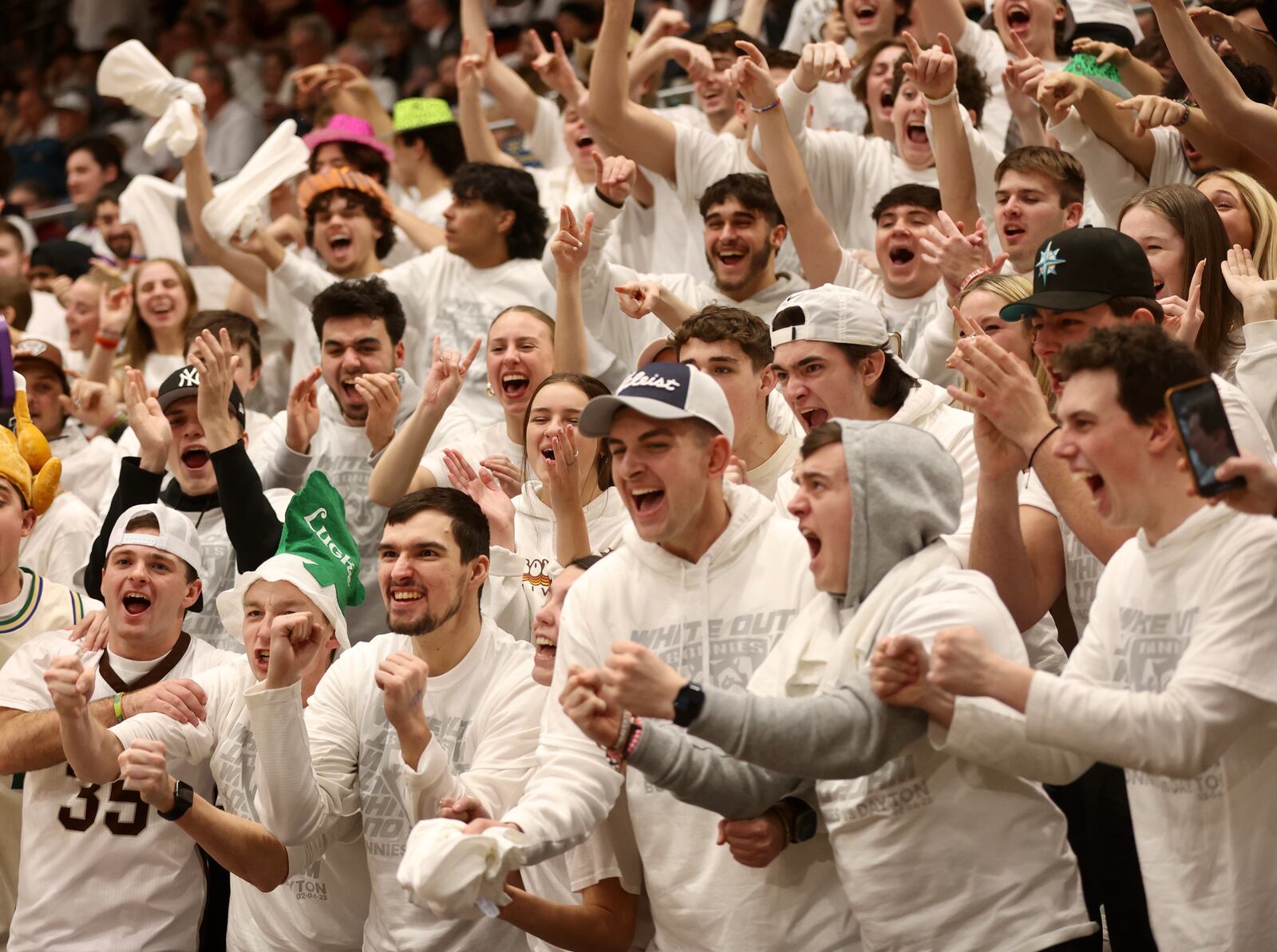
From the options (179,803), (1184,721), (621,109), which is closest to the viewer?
(1184,721)

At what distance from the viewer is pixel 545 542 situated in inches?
206

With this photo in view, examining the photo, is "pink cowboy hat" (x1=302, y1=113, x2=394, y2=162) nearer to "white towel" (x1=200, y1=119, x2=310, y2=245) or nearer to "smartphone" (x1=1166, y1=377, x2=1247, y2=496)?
"white towel" (x1=200, y1=119, x2=310, y2=245)

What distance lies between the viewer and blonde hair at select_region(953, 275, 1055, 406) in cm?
441

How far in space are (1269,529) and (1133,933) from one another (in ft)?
4.94

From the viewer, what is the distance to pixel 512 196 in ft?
23.4

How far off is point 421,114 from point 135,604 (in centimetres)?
444

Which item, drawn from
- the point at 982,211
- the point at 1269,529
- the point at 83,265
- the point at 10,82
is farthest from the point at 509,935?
the point at 10,82

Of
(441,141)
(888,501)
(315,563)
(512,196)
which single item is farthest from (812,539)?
(441,141)

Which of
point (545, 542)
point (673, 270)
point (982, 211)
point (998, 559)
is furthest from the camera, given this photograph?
point (673, 270)

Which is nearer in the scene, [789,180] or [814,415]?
[814,415]

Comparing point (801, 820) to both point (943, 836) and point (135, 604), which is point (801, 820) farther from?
point (135, 604)

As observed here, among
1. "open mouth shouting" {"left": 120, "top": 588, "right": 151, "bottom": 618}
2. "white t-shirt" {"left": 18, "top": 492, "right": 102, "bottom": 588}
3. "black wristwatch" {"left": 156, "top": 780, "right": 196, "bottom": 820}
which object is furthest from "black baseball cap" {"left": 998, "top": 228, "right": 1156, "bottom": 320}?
"white t-shirt" {"left": 18, "top": 492, "right": 102, "bottom": 588}

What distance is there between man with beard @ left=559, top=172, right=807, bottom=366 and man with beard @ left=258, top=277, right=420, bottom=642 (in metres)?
0.72

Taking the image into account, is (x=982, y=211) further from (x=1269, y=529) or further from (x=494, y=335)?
→ (x=1269, y=529)
